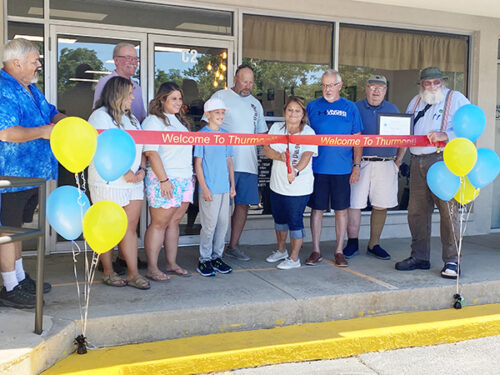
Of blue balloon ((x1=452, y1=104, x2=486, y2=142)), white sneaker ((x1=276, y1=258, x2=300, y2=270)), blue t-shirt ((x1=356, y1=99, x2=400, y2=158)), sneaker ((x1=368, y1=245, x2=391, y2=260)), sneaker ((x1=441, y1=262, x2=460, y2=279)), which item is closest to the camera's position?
blue balloon ((x1=452, y1=104, x2=486, y2=142))

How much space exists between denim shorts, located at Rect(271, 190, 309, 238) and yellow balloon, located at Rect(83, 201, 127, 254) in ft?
6.96

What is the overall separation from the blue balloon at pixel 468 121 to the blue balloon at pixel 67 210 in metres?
3.30

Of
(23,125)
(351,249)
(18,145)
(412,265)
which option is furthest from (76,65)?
(412,265)

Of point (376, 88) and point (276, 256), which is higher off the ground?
point (376, 88)

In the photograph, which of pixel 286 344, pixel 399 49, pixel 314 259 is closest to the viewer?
pixel 286 344

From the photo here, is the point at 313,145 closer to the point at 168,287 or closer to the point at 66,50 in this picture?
the point at 168,287

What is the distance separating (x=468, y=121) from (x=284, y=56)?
2.90 meters

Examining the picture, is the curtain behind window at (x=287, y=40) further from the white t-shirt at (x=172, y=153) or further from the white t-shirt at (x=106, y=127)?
the white t-shirt at (x=106, y=127)

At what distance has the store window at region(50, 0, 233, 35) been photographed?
586 cm

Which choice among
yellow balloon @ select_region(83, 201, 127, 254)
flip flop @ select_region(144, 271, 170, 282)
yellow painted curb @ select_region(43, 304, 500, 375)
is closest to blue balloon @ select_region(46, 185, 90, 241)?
yellow balloon @ select_region(83, 201, 127, 254)

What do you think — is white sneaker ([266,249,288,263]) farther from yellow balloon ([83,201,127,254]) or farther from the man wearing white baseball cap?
yellow balloon ([83,201,127,254])

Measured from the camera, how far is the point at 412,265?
551 centimetres

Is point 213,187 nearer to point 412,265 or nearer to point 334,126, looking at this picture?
Result: point 334,126

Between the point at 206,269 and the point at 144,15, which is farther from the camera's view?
the point at 144,15
